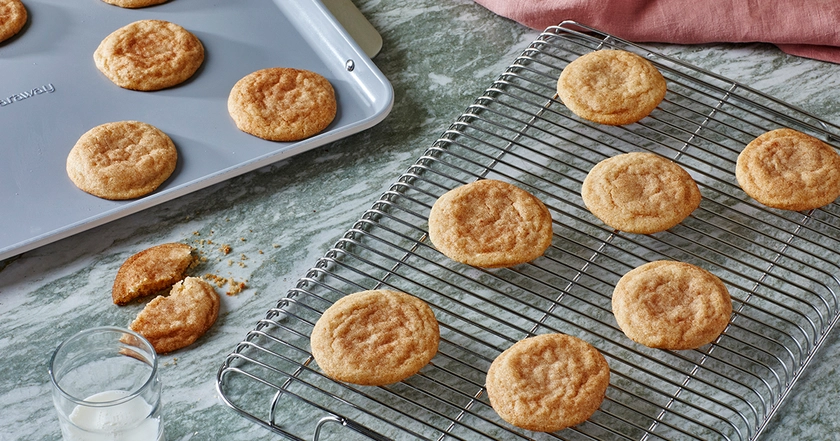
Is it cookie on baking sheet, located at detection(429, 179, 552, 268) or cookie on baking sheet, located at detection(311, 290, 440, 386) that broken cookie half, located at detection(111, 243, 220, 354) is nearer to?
cookie on baking sheet, located at detection(311, 290, 440, 386)

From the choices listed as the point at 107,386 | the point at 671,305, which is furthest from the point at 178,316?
the point at 671,305

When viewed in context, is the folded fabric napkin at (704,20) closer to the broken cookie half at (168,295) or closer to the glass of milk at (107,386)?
the broken cookie half at (168,295)

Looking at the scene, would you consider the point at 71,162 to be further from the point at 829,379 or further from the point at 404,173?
the point at 829,379

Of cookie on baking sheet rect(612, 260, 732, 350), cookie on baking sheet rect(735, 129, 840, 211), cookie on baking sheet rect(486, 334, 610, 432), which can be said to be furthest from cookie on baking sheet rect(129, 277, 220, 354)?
cookie on baking sheet rect(735, 129, 840, 211)

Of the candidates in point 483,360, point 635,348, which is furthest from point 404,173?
point 635,348

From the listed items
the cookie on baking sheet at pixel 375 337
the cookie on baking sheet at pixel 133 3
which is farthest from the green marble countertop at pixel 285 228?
the cookie on baking sheet at pixel 133 3

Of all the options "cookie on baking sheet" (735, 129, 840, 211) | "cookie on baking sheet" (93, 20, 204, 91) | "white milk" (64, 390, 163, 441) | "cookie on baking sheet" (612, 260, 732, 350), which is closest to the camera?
"white milk" (64, 390, 163, 441)

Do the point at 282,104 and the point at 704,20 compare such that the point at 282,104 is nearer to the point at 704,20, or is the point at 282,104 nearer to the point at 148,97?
the point at 148,97

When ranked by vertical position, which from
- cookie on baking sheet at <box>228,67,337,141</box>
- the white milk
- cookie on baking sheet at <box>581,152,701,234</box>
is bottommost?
the white milk
